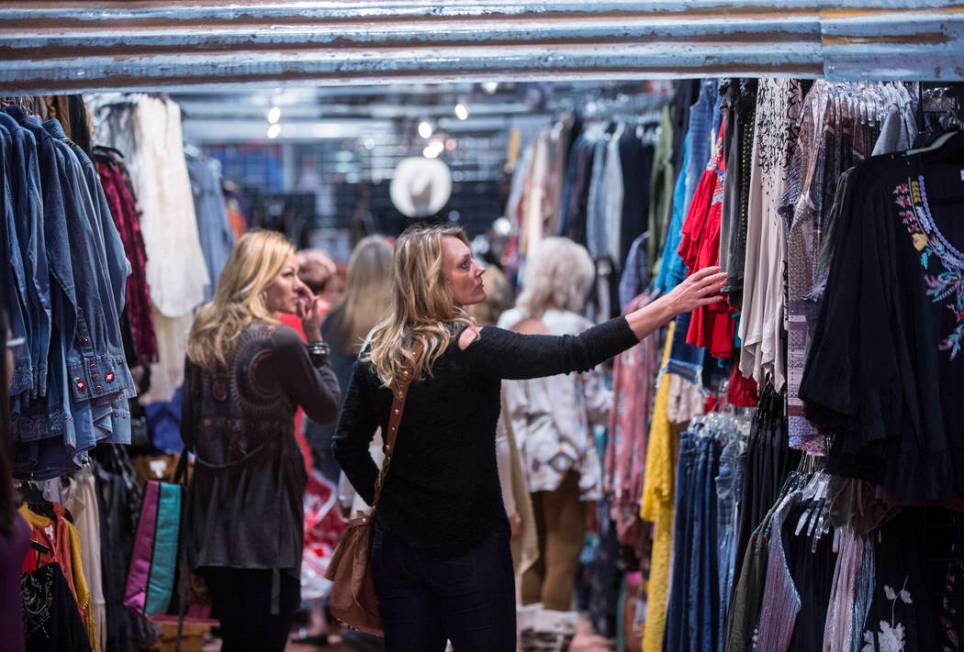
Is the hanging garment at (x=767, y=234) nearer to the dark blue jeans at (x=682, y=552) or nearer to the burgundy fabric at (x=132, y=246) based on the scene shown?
the dark blue jeans at (x=682, y=552)

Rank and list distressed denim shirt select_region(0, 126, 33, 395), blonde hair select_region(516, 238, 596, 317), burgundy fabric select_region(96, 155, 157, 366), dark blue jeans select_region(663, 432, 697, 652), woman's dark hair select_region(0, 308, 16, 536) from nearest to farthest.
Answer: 1. woman's dark hair select_region(0, 308, 16, 536)
2. distressed denim shirt select_region(0, 126, 33, 395)
3. dark blue jeans select_region(663, 432, 697, 652)
4. burgundy fabric select_region(96, 155, 157, 366)
5. blonde hair select_region(516, 238, 596, 317)

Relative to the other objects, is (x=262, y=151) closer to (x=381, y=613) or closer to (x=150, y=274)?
(x=150, y=274)

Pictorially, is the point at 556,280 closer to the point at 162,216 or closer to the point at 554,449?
the point at 554,449

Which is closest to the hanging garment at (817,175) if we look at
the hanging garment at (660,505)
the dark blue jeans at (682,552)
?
the dark blue jeans at (682,552)

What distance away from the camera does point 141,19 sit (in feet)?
10.4

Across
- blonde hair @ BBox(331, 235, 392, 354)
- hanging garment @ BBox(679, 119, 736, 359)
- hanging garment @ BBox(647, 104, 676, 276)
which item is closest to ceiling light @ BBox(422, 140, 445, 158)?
blonde hair @ BBox(331, 235, 392, 354)

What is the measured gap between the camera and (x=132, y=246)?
16.6 feet

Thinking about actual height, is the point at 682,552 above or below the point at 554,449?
below

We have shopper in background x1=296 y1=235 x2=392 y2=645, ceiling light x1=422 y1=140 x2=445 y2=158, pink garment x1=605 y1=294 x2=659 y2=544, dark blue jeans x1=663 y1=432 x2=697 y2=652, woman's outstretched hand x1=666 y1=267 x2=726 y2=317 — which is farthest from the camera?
ceiling light x1=422 y1=140 x2=445 y2=158

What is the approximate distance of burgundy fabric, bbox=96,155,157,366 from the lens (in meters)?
5.01

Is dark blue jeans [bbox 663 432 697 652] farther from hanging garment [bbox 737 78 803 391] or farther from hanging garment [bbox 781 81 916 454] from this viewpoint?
hanging garment [bbox 781 81 916 454]

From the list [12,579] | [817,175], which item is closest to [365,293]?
[817,175]

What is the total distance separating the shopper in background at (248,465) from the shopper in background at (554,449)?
5.65ft

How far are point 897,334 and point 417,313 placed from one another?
4.61ft
